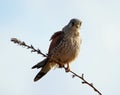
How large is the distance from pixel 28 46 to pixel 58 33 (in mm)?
4414

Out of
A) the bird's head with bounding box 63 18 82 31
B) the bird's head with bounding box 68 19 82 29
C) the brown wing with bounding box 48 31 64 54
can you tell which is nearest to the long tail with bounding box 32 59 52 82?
the brown wing with bounding box 48 31 64 54

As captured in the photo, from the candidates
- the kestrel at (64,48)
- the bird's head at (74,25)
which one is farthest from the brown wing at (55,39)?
the bird's head at (74,25)

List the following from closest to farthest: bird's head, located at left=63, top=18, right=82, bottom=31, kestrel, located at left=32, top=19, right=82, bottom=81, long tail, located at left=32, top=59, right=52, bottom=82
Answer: long tail, located at left=32, top=59, right=52, bottom=82 < kestrel, located at left=32, top=19, right=82, bottom=81 < bird's head, located at left=63, top=18, right=82, bottom=31

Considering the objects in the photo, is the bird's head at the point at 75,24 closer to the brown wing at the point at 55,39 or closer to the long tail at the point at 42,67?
the brown wing at the point at 55,39

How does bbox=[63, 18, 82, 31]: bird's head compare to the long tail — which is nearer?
the long tail

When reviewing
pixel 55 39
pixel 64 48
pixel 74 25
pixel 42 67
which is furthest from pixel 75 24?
pixel 42 67

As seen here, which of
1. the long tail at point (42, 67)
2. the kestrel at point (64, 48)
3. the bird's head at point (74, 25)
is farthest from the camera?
the bird's head at point (74, 25)

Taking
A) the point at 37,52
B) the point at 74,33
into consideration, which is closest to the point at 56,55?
the point at 74,33

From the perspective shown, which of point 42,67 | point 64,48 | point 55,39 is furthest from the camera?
point 55,39

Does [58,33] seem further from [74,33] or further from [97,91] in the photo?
[97,91]

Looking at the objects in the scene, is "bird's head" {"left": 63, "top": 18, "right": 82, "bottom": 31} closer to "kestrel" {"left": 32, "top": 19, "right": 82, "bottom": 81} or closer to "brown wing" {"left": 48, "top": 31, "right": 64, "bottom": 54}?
"kestrel" {"left": 32, "top": 19, "right": 82, "bottom": 81}

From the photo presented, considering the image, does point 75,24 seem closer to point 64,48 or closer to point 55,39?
point 55,39

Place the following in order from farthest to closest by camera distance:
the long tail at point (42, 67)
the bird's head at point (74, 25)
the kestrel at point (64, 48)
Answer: the bird's head at point (74, 25) < the kestrel at point (64, 48) < the long tail at point (42, 67)

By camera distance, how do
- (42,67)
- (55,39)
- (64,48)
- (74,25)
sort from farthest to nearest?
(74,25), (55,39), (64,48), (42,67)
